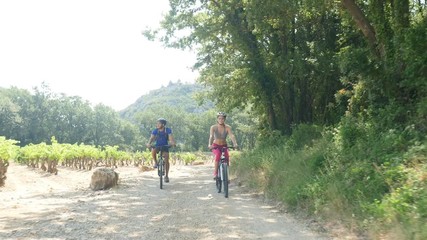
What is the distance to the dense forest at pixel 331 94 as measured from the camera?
5.90 m

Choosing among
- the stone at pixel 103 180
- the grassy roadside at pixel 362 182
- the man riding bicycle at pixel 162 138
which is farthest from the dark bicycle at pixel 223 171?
the stone at pixel 103 180

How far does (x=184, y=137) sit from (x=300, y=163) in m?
102

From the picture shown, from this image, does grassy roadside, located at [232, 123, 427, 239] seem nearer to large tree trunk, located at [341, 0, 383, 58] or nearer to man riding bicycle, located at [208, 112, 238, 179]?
man riding bicycle, located at [208, 112, 238, 179]

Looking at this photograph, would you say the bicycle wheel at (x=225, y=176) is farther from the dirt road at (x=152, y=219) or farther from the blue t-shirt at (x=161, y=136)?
the blue t-shirt at (x=161, y=136)

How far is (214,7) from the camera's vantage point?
18531 mm

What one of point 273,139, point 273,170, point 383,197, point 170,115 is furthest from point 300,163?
point 170,115

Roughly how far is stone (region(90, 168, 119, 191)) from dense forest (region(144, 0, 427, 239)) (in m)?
4.24

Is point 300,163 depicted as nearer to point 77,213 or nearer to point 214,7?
point 77,213

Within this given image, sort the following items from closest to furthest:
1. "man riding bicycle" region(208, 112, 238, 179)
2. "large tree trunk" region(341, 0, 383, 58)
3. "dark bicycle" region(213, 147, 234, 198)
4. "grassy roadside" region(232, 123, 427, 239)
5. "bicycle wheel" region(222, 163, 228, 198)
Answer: "grassy roadside" region(232, 123, 427, 239)
"bicycle wheel" region(222, 163, 228, 198)
"dark bicycle" region(213, 147, 234, 198)
"man riding bicycle" region(208, 112, 238, 179)
"large tree trunk" region(341, 0, 383, 58)

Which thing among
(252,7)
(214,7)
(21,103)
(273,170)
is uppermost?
(21,103)

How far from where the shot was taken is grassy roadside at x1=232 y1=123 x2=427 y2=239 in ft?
15.7

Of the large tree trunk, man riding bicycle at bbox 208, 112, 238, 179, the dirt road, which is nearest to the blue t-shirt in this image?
man riding bicycle at bbox 208, 112, 238, 179

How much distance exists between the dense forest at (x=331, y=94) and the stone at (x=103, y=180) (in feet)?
13.9

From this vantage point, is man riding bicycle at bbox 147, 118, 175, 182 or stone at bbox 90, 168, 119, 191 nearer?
stone at bbox 90, 168, 119, 191
